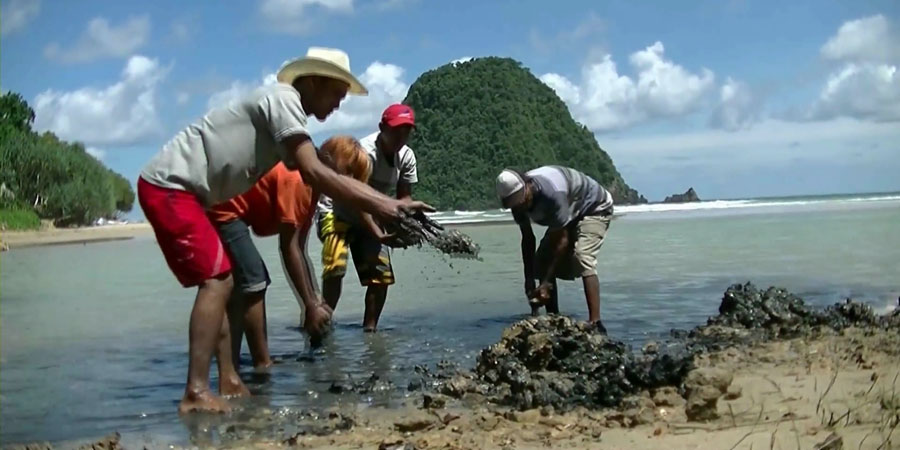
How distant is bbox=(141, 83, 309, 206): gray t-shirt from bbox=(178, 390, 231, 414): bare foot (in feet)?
2.86

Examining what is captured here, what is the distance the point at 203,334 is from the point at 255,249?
88 cm

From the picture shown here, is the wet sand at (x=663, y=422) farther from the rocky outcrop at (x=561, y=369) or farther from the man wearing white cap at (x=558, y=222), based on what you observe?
the man wearing white cap at (x=558, y=222)

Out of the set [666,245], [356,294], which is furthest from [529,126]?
[356,294]

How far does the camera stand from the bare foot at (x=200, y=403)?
13.8 feet

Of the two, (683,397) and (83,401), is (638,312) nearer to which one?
(683,397)

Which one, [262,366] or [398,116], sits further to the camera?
[398,116]

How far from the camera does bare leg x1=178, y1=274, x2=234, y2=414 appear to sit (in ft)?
13.3

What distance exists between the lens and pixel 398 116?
630 centimetres

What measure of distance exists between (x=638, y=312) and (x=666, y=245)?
30.4 feet

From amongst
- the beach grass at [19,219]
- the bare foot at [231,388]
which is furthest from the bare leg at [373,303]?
the beach grass at [19,219]

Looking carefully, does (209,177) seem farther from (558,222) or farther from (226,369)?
(558,222)

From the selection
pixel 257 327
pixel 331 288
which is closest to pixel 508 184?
pixel 331 288

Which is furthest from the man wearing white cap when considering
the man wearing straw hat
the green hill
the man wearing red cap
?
the green hill

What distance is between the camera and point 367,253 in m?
6.71
